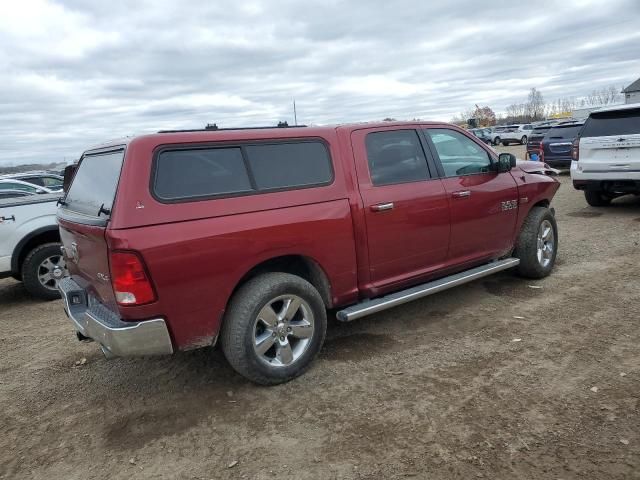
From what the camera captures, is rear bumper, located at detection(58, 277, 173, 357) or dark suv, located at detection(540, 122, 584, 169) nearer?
rear bumper, located at detection(58, 277, 173, 357)

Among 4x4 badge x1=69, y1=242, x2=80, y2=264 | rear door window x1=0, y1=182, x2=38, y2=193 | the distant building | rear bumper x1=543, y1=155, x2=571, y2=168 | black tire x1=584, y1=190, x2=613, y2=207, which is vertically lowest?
black tire x1=584, y1=190, x2=613, y2=207

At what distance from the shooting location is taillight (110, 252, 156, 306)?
296 centimetres

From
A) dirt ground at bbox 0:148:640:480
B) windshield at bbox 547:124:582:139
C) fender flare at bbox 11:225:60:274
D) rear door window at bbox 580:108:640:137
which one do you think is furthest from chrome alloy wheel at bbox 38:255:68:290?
windshield at bbox 547:124:582:139

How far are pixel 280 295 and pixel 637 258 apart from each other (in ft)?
15.8

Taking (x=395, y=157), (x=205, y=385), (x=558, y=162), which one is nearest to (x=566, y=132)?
(x=558, y=162)

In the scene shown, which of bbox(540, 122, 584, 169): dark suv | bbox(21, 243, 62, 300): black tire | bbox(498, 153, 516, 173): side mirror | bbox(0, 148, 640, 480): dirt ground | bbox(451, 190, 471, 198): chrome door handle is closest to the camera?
bbox(0, 148, 640, 480): dirt ground

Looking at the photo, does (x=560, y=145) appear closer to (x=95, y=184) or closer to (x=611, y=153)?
(x=611, y=153)

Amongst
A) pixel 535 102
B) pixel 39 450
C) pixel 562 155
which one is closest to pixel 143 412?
pixel 39 450

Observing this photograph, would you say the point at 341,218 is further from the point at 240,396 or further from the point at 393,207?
the point at 240,396

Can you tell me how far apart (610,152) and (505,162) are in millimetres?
4699

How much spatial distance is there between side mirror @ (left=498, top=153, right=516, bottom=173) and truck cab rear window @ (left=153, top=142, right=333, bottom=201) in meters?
2.10

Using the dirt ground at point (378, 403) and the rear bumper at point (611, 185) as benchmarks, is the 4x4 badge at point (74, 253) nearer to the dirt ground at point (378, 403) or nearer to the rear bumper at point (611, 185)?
the dirt ground at point (378, 403)

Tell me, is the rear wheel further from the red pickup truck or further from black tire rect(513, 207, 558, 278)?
black tire rect(513, 207, 558, 278)

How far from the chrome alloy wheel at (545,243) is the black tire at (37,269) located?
228 inches
